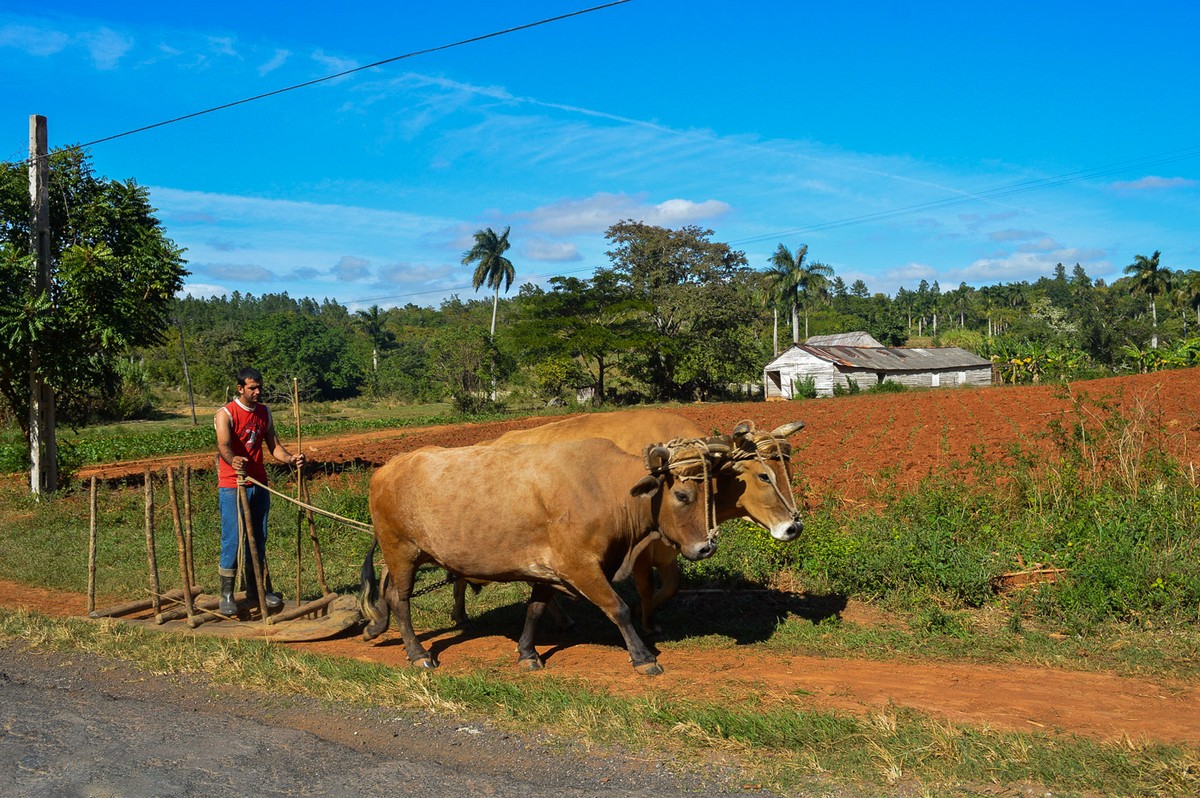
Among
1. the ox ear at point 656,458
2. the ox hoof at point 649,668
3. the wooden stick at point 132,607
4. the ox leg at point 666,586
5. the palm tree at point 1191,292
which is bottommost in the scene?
the ox hoof at point 649,668

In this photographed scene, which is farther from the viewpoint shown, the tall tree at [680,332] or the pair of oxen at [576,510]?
the tall tree at [680,332]

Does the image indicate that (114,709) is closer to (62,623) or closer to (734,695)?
(62,623)

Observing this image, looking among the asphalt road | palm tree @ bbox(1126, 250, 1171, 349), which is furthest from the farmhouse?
the asphalt road

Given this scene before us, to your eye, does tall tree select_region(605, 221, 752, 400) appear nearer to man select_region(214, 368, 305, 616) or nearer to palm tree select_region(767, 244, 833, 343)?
palm tree select_region(767, 244, 833, 343)

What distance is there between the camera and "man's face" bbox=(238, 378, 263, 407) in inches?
321

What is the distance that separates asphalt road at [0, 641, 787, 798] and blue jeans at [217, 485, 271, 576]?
1.76 metres

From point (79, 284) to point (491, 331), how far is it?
163 feet

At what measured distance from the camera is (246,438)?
325 inches

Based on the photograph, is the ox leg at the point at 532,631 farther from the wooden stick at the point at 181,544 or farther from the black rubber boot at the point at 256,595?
the wooden stick at the point at 181,544

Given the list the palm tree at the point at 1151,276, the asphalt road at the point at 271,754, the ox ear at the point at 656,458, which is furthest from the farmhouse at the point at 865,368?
the asphalt road at the point at 271,754

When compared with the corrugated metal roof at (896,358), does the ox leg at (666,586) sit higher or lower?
lower

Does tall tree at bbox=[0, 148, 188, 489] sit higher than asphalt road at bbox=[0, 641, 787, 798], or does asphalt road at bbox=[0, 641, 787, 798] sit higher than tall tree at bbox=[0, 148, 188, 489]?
tall tree at bbox=[0, 148, 188, 489]

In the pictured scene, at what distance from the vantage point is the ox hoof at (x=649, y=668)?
6699mm

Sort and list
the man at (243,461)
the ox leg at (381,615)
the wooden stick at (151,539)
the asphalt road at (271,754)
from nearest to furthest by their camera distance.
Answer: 1. the asphalt road at (271,754)
2. the ox leg at (381,615)
3. the man at (243,461)
4. the wooden stick at (151,539)
